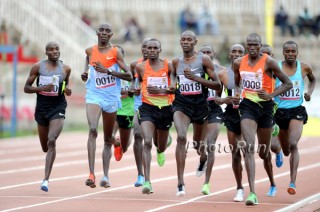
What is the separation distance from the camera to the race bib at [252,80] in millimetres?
14789

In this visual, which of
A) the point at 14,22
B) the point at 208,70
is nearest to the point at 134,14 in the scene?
the point at 14,22

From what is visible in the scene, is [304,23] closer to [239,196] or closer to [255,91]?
[239,196]

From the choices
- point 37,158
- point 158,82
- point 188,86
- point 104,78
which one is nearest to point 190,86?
point 188,86

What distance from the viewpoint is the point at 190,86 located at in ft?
51.4

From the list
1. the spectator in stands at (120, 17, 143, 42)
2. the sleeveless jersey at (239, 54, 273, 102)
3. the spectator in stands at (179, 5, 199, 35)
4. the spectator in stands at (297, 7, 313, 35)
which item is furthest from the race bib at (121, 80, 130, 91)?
the spectator in stands at (297, 7, 313, 35)

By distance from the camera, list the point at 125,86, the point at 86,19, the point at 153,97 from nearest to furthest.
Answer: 1. the point at 153,97
2. the point at 125,86
3. the point at 86,19

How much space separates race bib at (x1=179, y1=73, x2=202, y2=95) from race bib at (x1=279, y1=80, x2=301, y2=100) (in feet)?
4.17

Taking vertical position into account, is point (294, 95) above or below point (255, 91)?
below

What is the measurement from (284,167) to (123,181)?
467 centimetres

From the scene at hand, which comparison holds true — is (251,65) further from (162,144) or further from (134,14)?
(134,14)

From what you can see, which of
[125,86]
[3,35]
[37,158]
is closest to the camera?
[125,86]

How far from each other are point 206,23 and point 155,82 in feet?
91.2

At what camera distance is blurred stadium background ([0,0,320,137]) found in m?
34.0

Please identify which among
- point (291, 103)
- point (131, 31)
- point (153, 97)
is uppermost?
point (131, 31)
